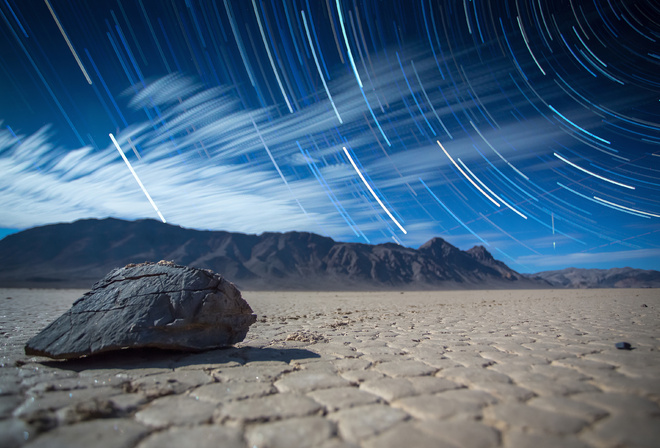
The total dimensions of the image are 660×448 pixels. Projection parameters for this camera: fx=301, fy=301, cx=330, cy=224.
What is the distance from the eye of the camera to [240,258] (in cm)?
7844

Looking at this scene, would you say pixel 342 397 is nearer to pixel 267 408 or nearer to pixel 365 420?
pixel 365 420

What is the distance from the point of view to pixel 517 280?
107062 mm

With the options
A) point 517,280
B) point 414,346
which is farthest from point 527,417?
point 517,280

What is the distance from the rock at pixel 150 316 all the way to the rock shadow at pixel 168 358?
4.5 inches

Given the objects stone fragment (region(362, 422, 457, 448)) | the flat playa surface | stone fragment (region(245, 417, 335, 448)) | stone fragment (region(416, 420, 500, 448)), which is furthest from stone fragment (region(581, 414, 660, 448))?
stone fragment (region(245, 417, 335, 448))

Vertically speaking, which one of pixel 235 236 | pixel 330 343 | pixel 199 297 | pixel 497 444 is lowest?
A: pixel 330 343

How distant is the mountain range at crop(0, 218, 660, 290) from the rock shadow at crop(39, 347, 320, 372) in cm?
5364

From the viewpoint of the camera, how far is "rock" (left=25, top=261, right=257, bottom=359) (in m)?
3.15

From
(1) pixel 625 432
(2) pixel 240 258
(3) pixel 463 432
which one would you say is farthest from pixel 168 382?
(2) pixel 240 258

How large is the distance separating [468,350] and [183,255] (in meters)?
79.4

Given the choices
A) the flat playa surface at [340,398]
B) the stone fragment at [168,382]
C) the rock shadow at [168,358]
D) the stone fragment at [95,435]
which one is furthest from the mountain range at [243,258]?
the stone fragment at [95,435]

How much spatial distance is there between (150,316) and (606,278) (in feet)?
674

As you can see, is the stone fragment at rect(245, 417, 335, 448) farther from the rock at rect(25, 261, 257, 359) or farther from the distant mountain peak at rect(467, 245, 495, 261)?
the distant mountain peak at rect(467, 245, 495, 261)

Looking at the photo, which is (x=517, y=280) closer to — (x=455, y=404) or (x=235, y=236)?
(x=235, y=236)
